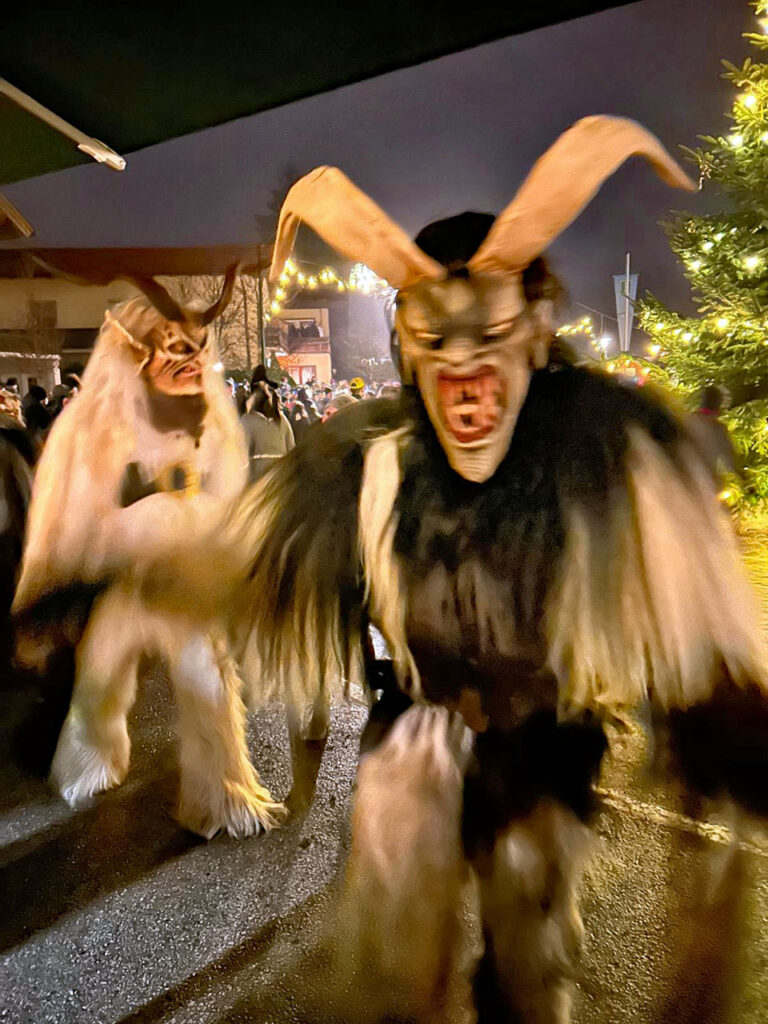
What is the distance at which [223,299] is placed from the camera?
212cm

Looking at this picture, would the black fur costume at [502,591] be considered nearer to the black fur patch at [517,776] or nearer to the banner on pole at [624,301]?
the black fur patch at [517,776]

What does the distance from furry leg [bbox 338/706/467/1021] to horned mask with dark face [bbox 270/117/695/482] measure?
1.86 ft

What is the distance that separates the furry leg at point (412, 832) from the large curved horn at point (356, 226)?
0.90 m

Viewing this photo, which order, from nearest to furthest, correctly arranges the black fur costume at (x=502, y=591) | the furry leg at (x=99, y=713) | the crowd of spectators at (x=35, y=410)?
the black fur costume at (x=502, y=591)
the furry leg at (x=99, y=713)
the crowd of spectators at (x=35, y=410)

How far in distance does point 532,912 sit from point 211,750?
Answer: 1.56m

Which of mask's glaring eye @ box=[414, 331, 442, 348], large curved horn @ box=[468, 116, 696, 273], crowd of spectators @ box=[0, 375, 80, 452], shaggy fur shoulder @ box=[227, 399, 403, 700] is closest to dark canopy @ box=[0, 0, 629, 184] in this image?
large curved horn @ box=[468, 116, 696, 273]

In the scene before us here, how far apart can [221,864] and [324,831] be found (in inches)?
16.0

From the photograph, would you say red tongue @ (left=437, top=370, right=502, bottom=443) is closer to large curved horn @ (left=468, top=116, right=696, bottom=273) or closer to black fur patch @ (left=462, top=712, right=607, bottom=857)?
large curved horn @ (left=468, top=116, right=696, bottom=273)

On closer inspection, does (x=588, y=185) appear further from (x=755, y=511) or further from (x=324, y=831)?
(x=755, y=511)

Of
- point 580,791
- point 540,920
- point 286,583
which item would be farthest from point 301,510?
point 540,920

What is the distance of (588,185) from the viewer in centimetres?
126

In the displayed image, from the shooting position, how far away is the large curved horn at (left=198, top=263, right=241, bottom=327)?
207cm

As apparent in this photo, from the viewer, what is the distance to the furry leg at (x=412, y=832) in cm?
148

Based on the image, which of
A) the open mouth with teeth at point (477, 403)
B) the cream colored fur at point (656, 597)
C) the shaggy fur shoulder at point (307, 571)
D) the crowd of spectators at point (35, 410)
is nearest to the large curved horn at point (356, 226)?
the open mouth with teeth at point (477, 403)
